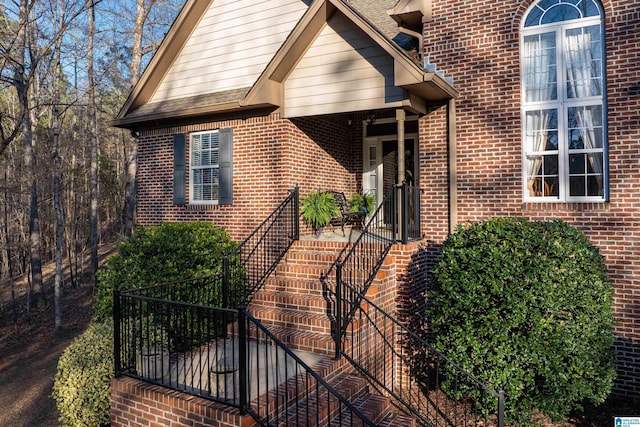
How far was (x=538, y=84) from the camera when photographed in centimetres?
754

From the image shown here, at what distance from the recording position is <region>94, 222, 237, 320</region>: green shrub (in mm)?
7820

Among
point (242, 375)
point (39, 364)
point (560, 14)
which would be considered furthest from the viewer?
point (39, 364)

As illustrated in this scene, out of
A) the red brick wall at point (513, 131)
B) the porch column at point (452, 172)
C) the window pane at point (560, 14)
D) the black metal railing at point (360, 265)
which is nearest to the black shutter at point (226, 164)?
the black metal railing at point (360, 265)

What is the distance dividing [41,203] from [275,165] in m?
21.0

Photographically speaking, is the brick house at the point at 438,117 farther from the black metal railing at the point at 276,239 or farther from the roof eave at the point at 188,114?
the black metal railing at the point at 276,239

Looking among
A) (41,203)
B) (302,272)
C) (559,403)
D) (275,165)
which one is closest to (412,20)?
(275,165)

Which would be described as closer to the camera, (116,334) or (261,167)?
(116,334)

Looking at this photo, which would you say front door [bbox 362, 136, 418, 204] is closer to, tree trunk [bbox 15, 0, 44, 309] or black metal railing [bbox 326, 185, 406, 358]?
black metal railing [bbox 326, 185, 406, 358]

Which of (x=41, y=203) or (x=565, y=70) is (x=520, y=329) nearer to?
(x=565, y=70)

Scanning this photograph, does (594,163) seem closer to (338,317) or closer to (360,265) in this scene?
(360,265)

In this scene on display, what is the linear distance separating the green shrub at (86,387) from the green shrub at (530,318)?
14.3ft

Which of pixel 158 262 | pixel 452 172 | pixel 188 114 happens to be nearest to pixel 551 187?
pixel 452 172

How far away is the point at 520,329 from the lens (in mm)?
5793

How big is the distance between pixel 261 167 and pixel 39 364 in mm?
8834
